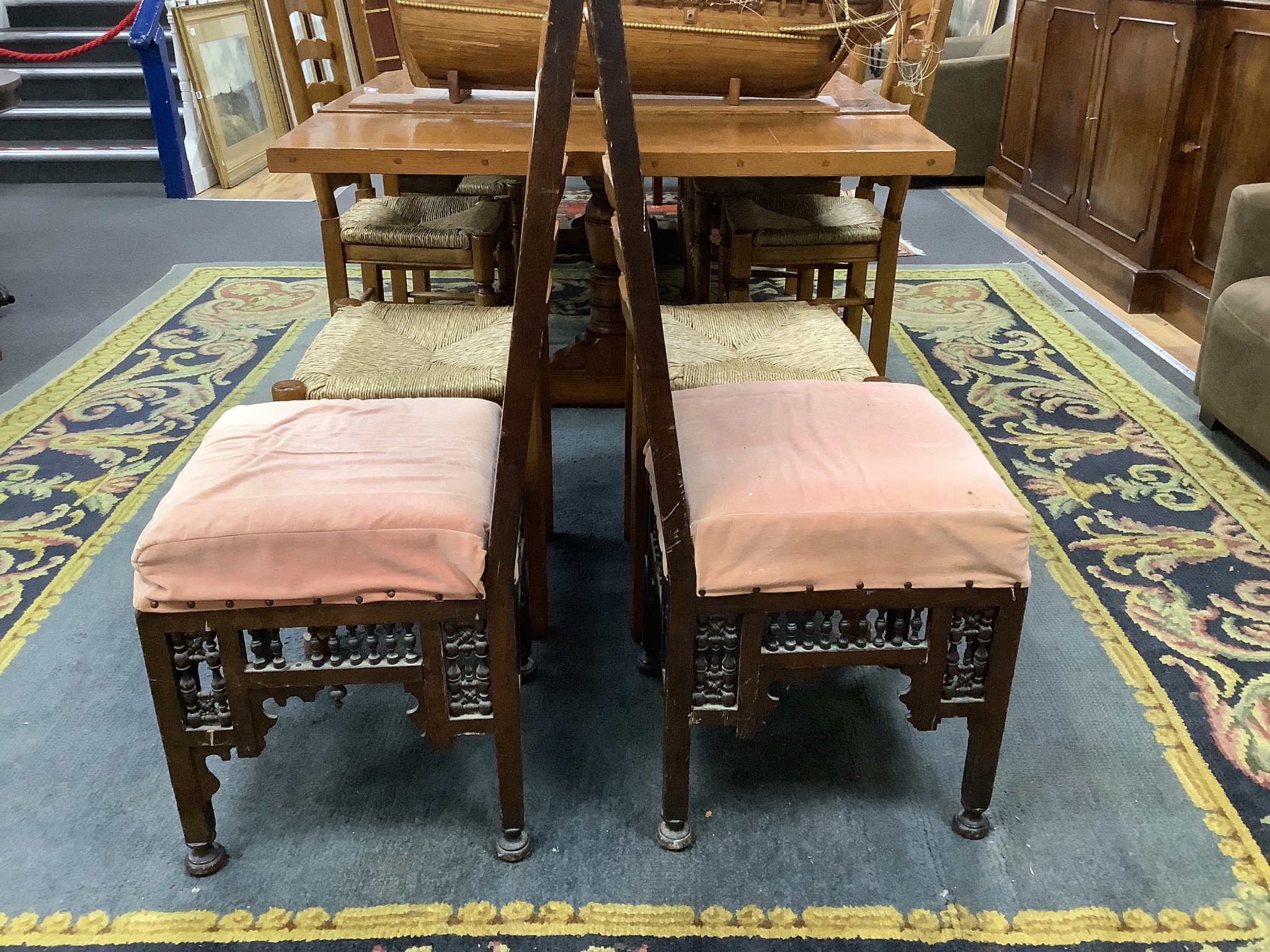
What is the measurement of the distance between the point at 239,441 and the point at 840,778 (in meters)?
0.96

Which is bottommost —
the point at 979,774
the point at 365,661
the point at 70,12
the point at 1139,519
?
the point at 1139,519

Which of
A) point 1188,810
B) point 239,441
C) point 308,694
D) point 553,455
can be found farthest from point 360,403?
point 1188,810

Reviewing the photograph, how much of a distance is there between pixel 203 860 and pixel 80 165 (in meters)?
5.07

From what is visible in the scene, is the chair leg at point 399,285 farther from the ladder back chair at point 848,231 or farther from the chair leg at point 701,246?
the ladder back chair at point 848,231

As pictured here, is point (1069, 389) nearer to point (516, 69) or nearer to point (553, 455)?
point (553, 455)

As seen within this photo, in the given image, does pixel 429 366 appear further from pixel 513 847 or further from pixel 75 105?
pixel 75 105

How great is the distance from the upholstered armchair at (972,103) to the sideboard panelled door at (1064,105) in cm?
73

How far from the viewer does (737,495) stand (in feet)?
3.92

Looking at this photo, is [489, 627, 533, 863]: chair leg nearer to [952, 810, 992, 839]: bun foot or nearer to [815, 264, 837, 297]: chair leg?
[952, 810, 992, 839]: bun foot

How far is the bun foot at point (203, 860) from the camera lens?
1.31 m

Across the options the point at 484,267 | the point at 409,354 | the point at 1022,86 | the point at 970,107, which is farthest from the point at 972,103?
the point at 409,354

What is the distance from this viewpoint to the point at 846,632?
4.12 ft

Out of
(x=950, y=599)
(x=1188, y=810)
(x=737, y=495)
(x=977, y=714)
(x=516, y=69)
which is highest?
(x=516, y=69)

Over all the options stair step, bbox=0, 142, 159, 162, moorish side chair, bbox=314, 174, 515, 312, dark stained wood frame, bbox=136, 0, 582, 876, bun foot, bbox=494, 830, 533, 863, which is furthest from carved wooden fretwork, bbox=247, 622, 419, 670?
stair step, bbox=0, 142, 159, 162
